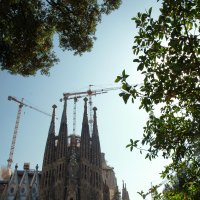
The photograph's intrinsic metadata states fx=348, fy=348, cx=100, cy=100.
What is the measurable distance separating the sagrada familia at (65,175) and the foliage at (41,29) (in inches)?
1249

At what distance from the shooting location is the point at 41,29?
48.4 ft

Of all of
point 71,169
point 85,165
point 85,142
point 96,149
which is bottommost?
point 71,169

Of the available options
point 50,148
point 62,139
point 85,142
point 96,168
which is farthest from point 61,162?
point 96,168

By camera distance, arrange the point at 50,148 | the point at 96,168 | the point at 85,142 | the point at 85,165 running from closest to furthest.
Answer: the point at 85,165 < the point at 96,168 < the point at 85,142 < the point at 50,148

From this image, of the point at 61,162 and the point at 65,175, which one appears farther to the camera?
the point at 61,162

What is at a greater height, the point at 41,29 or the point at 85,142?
the point at 85,142

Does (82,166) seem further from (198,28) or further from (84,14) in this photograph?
(198,28)

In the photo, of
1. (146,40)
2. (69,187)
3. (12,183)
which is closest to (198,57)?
(146,40)

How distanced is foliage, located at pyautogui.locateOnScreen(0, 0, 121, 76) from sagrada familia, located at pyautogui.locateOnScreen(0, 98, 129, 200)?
3174cm

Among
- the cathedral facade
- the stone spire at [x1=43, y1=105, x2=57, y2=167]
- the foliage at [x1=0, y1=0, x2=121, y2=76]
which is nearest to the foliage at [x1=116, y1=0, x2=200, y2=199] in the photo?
the foliage at [x1=0, y1=0, x2=121, y2=76]

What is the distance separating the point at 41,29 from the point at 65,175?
34.2 m

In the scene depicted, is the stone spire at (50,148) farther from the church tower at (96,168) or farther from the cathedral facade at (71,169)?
the church tower at (96,168)

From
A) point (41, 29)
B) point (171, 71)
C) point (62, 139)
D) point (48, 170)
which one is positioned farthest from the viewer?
point (62, 139)

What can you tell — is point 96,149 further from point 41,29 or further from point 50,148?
point 41,29
